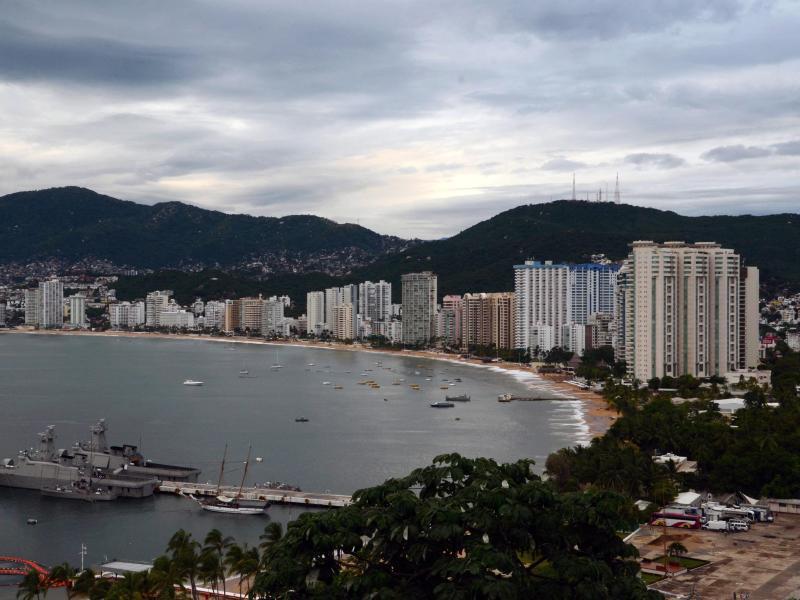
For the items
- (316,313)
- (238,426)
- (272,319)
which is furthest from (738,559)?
(272,319)

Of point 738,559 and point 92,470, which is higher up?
point 738,559

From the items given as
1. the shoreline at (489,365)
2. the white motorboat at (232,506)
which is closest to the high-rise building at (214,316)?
the shoreline at (489,365)

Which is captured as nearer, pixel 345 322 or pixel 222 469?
pixel 222 469

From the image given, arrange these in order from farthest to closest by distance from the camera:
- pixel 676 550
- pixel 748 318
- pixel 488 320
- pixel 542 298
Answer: pixel 488 320 < pixel 542 298 < pixel 748 318 < pixel 676 550

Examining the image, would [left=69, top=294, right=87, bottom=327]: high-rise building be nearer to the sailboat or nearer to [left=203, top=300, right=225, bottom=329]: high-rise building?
[left=203, top=300, right=225, bottom=329]: high-rise building

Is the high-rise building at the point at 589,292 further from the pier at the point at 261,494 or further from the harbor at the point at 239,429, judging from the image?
the pier at the point at 261,494

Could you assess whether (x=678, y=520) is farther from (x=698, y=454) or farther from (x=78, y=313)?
(x=78, y=313)
